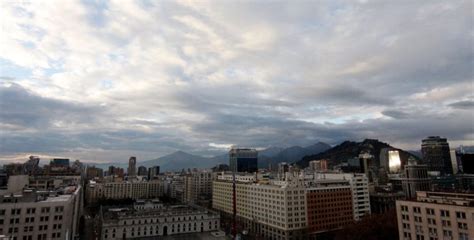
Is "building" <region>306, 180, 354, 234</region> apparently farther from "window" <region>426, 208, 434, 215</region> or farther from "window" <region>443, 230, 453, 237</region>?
"window" <region>443, 230, 453, 237</region>

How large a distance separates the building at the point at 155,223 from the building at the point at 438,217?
74.1 meters

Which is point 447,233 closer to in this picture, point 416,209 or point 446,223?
point 446,223

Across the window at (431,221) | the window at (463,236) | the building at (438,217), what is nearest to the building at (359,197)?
the building at (438,217)

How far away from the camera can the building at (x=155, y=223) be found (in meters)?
106

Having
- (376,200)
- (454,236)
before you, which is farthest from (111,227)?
(376,200)

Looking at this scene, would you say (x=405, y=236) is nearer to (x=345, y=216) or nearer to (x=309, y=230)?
(x=309, y=230)

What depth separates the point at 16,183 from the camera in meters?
99.6

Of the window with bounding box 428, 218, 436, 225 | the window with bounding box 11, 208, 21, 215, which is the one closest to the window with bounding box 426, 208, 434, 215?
the window with bounding box 428, 218, 436, 225

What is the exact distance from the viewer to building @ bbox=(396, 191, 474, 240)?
57.3 metres

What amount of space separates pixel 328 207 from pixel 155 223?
218 feet

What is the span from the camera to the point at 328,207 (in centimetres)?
11000

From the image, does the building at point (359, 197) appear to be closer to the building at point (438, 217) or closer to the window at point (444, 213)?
the building at point (438, 217)

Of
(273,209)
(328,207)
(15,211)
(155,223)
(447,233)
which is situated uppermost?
(15,211)

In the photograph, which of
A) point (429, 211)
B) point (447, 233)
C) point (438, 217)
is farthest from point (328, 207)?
point (447, 233)
